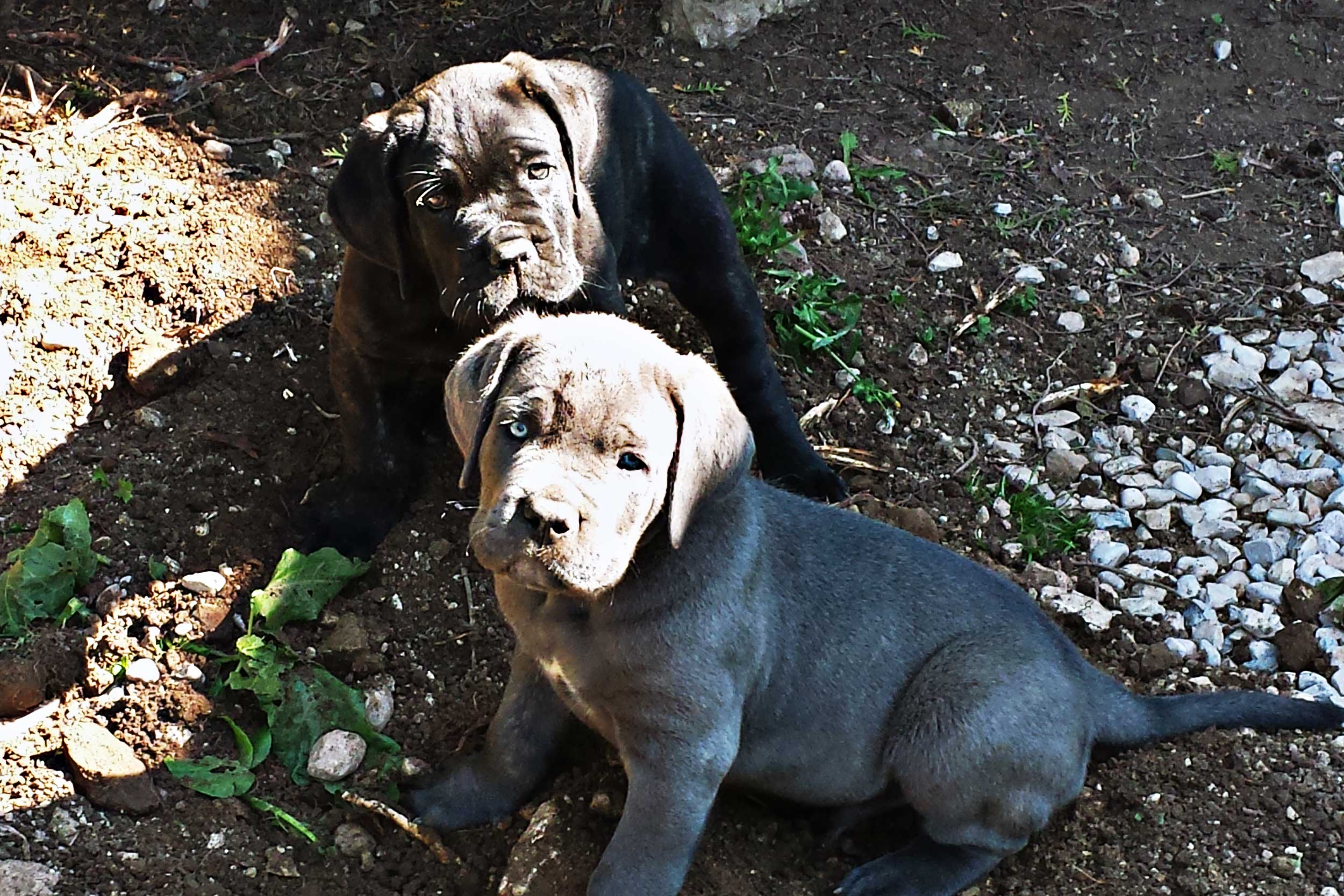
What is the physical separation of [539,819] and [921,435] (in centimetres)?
297

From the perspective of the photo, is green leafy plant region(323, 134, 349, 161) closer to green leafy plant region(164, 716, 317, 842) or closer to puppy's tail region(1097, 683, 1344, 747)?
green leafy plant region(164, 716, 317, 842)

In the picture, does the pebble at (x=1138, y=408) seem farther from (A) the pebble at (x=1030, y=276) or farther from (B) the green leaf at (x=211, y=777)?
(B) the green leaf at (x=211, y=777)

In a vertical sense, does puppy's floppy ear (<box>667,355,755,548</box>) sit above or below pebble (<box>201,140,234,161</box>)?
above

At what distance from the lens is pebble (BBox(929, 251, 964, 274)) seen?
26.1 feet

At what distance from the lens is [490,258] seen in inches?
216

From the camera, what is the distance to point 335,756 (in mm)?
5406

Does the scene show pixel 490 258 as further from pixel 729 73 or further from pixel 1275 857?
pixel 729 73

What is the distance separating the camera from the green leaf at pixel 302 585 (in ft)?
19.0

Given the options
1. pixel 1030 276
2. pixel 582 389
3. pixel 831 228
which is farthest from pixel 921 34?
pixel 582 389

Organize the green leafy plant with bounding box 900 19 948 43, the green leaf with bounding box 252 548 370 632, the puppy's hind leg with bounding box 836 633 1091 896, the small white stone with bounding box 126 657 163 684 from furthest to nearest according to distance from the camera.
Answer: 1. the green leafy plant with bounding box 900 19 948 43
2. the green leaf with bounding box 252 548 370 632
3. the small white stone with bounding box 126 657 163 684
4. the puppy's hind leg with bounding box 836 633 1091 896

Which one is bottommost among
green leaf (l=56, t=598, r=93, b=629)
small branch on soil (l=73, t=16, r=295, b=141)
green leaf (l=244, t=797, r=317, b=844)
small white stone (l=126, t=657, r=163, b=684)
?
green leaf (l=244, t=797, r=317, b=844)

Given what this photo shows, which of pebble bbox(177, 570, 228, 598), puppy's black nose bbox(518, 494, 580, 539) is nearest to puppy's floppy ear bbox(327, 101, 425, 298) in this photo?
pebble bbox(177, 570, 228, 598)

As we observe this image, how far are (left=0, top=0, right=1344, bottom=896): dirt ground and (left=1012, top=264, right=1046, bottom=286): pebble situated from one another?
0.31ft

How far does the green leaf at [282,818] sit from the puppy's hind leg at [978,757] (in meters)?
1.86
